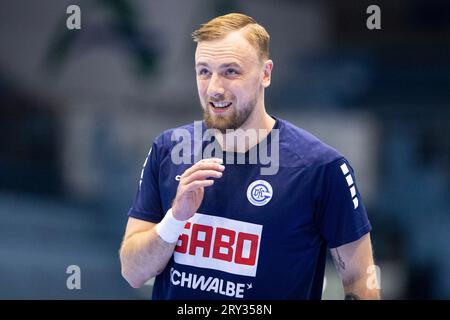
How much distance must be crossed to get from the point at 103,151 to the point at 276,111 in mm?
1903

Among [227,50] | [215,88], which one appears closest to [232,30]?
[227,50]

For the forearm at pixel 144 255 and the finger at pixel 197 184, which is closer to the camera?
the finger at pixel 197 184

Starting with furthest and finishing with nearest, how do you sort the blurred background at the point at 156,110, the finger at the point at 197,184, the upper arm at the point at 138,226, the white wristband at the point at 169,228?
the blurred background at the point at 156,110 < the upper arm at the point at 138,226 < the white wristband at the point at 169,228 < the finger at the point at 197,184

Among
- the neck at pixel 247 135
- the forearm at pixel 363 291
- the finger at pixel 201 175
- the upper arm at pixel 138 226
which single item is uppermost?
the neck at pixel 247 135

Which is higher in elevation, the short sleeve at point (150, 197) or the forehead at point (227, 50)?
the forehead at point (227, 50)

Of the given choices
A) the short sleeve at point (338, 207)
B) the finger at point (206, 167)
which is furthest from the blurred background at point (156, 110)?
the finger at point (206, 167)

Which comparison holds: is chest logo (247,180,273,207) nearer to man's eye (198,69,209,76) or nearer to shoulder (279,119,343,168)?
shoulder (279,119,343,168)

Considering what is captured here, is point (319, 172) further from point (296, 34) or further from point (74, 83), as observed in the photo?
point (74, 83)

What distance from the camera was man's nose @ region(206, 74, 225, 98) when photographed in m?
2.63

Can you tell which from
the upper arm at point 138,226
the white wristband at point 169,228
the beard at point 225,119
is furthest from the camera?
the upper arm at point 138,226

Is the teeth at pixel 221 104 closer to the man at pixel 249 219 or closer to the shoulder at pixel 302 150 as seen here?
the man at pixel 249 219

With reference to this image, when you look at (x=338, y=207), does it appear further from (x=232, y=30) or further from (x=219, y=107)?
(x=232, y=30)

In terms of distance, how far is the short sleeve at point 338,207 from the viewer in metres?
2.64
